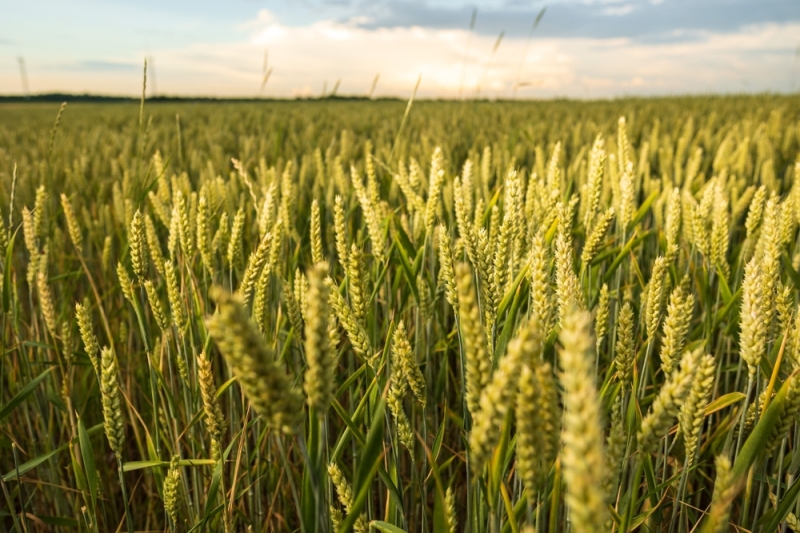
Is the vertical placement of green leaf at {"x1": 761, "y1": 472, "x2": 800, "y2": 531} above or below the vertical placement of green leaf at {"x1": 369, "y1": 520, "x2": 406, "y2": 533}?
above

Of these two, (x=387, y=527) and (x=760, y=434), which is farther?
(x=387, y=527)

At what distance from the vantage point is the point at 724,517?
0.49 metres

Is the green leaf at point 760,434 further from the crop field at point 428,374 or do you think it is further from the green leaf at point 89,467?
the green leaf at point 89,467

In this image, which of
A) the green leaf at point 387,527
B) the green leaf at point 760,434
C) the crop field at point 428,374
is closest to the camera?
the crop field at point 428,374

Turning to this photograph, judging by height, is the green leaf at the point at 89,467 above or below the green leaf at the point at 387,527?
above

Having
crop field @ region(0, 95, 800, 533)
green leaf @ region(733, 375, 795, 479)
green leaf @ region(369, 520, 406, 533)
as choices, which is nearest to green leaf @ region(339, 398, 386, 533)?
crop field @ region(0, 95, 800, 533)

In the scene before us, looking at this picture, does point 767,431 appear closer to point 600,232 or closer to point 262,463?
point 600,232

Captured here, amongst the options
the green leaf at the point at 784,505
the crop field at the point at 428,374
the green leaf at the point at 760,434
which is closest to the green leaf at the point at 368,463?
the crop field at the point at 428,374

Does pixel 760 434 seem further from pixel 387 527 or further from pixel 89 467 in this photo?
pixel 89 467

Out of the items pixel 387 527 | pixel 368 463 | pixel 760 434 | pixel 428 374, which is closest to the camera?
pixel 368 463

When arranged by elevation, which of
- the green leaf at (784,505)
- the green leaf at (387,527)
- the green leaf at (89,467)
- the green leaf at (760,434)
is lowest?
the green leaf at (387,527)

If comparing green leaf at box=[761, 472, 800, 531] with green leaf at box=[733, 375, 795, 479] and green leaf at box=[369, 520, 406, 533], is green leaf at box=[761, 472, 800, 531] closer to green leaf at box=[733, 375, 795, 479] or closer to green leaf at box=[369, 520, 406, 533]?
green leaf at box=[733, 375, 795, 479]

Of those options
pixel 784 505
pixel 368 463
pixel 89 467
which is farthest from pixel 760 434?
pixel 89 467

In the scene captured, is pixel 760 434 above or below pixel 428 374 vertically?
above
